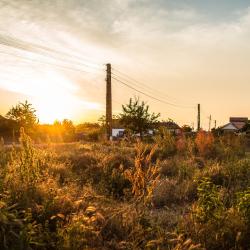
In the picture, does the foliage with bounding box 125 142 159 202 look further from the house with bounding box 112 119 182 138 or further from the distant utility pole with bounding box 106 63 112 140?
the distant utility pole with bounding box 106 63 112 140

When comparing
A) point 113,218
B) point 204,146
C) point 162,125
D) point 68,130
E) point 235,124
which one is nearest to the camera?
point 113,218

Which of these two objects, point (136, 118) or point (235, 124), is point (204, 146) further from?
point (235, 124)

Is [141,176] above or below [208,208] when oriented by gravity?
above

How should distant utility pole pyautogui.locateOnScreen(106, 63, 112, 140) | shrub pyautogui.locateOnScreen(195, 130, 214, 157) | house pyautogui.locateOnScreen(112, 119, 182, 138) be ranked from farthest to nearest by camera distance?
1. house pyautogui.locateOnScreen(112, 119, 182, 138)
2. distant utility pole pyautogui.locateOnScreen(106, 63, 112, 140)
3. shrub pyautogui.locateOnScreen(195, 130, 214, 157)

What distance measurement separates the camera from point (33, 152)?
725 cm

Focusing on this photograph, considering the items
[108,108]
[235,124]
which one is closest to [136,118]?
[108,108]

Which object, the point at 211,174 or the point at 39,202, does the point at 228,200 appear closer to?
the point at 211,174

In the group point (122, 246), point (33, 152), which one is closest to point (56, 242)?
point (122, 246)

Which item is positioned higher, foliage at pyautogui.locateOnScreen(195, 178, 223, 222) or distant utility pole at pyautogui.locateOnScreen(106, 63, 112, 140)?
distant utility pole at pyautogui.locateOnScreen(106, 63, 112, 140)

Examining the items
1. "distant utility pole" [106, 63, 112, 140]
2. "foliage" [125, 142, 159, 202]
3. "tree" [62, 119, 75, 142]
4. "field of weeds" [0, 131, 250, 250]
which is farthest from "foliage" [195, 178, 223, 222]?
"tree" [62, 119, 75, 142]

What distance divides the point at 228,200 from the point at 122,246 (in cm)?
328

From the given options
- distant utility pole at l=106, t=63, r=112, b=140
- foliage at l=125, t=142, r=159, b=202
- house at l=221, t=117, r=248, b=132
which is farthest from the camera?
house at l=221, t=117, r=248, b=132

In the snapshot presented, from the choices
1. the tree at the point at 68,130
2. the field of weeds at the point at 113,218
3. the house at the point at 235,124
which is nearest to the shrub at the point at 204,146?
the field of weeds at the point at 113,218

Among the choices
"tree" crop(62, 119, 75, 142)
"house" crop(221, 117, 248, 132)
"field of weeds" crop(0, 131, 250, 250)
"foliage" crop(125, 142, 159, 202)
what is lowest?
"field of weeds" crop(0, 131, 250, 250)
